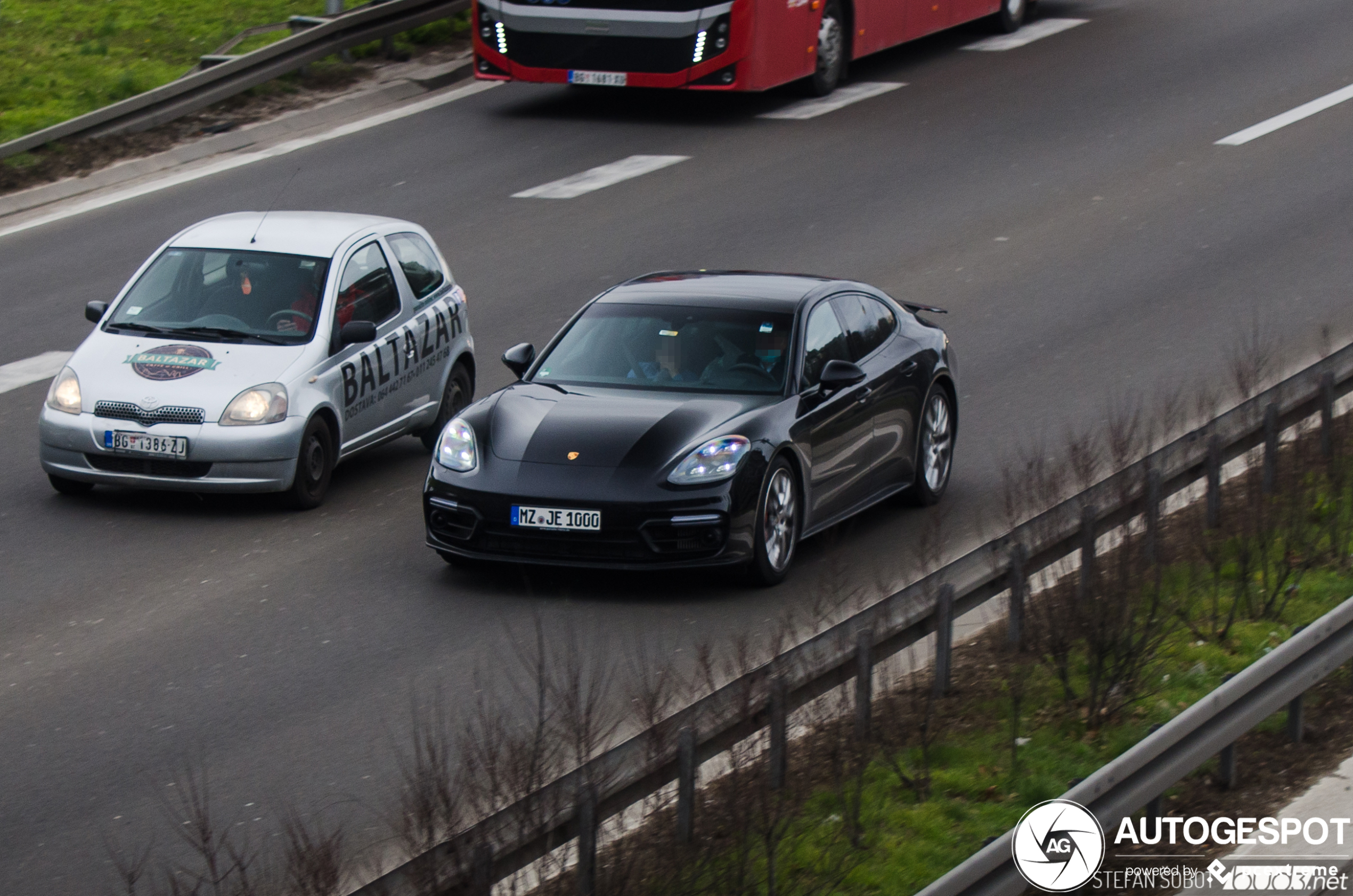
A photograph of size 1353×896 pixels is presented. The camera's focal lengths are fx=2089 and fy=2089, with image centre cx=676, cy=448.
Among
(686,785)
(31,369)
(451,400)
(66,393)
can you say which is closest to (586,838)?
(686,785)

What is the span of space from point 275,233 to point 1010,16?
18111mm

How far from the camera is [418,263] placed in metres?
14.5

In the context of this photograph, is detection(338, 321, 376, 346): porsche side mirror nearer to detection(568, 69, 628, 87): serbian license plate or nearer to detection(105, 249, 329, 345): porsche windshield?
detection(105, 249, 329, 345): porsche windshield

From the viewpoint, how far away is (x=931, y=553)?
11.2 m

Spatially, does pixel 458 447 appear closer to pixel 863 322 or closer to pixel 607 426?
pixel 607 426

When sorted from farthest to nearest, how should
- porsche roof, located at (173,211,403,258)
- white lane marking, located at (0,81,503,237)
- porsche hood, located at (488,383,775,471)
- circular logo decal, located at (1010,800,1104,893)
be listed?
white lane marking, located at (0,81,503,237), porsche roof, located at (173,211,403,258), porsche hood, located at (488,383,775,471), circular logo decal, located at (1010,800,1104,893)

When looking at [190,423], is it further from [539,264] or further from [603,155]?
[603,155]

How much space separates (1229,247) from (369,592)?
35.1ft

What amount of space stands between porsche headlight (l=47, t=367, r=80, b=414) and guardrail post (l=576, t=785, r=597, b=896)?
292 inches

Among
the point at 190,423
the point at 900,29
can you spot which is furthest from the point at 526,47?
the point at 190,423

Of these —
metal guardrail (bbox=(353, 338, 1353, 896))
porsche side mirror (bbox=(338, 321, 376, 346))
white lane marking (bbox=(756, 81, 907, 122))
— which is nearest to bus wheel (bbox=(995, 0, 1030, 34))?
white lane marking (bbox=(756, 81, 907, 122))

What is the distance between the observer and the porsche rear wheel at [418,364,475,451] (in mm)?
14359

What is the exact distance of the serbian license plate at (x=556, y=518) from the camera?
420 inches

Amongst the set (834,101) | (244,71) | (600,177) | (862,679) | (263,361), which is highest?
(862,679)
